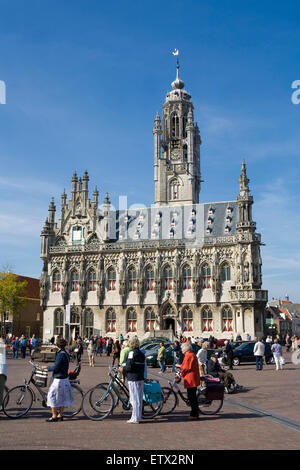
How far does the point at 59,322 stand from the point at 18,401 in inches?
1918

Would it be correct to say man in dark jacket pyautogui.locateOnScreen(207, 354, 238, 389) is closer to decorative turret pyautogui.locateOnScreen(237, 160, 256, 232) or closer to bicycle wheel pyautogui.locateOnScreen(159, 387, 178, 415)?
bicycle wheel pyautogui.locateOnScreen(159, 387, 178, 415)

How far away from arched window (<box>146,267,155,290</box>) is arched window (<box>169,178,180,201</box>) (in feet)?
47.2

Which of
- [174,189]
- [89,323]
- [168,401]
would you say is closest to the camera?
[168,401]

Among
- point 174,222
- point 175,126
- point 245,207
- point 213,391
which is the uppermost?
point 175,126

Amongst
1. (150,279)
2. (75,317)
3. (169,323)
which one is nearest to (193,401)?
(169,323)

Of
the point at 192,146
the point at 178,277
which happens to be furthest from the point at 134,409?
the point at 192,146

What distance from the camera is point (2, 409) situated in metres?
11.3

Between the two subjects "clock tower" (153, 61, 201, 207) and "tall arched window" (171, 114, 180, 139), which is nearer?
"clock tower" (153, 61, 201, 207)

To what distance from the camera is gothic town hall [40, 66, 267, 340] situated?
169ft

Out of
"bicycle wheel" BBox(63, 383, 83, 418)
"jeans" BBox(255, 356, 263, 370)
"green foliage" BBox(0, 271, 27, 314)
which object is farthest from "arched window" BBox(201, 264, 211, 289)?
"bicycle wheel" BBox(63, 383, 83, 418)

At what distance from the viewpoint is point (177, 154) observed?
67.6 metres

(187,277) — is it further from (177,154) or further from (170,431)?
(170,431)
